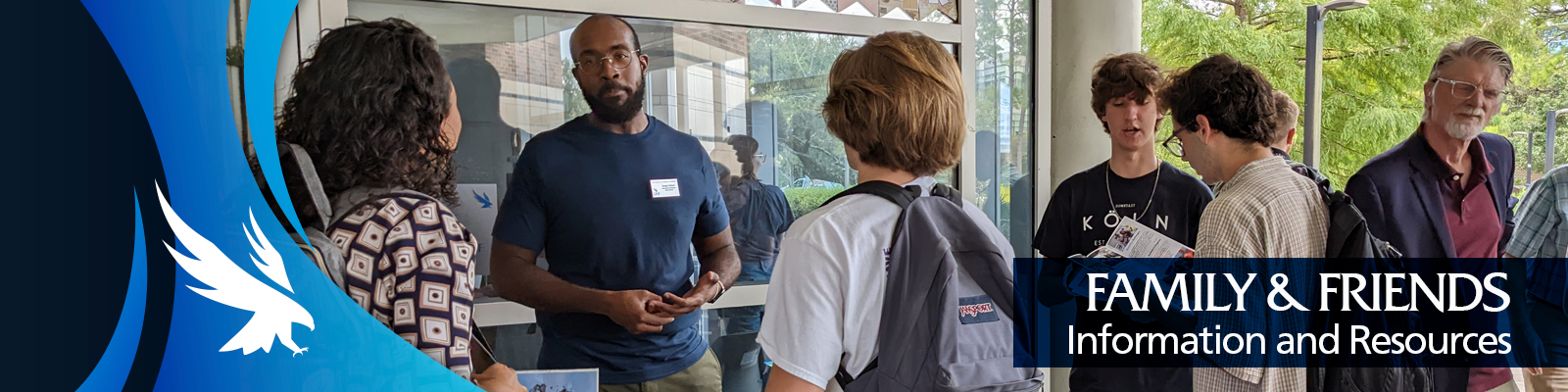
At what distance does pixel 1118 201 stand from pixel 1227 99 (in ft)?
1.87

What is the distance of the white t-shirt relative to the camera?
140cm

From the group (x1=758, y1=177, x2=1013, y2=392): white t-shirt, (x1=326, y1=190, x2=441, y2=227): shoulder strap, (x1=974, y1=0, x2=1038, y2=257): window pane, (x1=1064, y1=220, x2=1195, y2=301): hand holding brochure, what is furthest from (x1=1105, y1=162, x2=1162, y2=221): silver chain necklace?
(x1=326, y1=190, x2=441, y2=227): shoulder strap

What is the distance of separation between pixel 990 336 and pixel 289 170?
4.98 feet

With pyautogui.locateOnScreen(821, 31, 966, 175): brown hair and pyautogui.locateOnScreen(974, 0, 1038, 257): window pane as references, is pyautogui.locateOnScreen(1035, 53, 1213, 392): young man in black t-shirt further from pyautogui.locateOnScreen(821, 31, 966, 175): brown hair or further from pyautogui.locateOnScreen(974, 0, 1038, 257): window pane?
pyautogui.locateOnScreen(821, 31, 966, 175): brown hair

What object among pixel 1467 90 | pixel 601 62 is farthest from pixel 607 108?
pixel 1467 90

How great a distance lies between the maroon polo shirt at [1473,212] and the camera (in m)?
2.84

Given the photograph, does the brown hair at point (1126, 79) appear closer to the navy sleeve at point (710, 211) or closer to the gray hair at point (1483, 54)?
the gray hair at point (1483, 54)

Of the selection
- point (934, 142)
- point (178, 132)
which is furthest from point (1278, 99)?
point (178, 132)

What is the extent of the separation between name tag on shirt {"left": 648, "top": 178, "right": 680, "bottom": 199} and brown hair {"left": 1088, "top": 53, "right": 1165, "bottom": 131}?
141 centimetres

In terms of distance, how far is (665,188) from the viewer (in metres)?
2.60

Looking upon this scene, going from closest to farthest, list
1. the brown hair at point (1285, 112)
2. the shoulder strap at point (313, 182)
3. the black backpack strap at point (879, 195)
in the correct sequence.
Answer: the black backpack strap at point (879, 195)
the shoulder strap at point (313, 182)
the brown hair at point (1285, 112)

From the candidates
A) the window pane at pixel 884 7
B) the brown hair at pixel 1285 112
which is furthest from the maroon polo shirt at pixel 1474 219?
the window pane at pixel 884 7

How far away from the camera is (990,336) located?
1518 millimetres

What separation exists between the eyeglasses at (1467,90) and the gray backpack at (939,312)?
2.15 m
